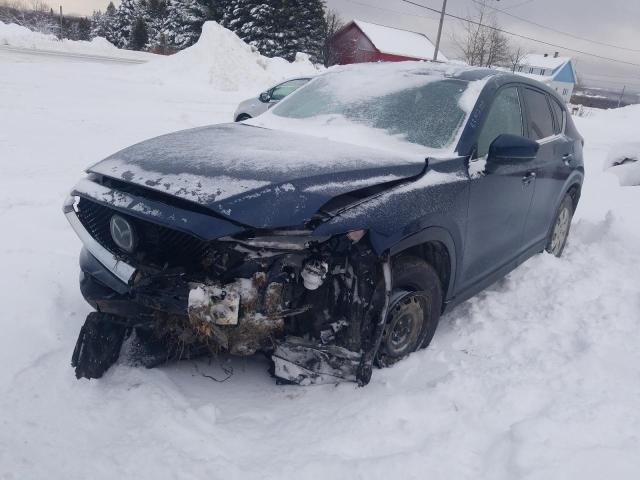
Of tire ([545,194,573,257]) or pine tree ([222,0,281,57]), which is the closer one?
tire ([545,194,573,257])

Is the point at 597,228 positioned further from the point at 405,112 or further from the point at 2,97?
the point at 2,97

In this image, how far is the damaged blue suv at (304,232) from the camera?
7.56 ft

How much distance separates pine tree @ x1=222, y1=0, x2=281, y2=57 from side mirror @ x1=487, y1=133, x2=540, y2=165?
1382 inches

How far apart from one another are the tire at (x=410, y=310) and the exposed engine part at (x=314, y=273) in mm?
455

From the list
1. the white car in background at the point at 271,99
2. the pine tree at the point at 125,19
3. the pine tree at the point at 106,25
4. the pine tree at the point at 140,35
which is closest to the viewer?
the white car in background at the point at 271,99

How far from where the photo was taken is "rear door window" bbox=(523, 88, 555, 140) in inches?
159

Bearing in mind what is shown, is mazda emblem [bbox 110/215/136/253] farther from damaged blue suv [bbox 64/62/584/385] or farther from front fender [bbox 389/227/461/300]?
front fender [bbox 389/227/461/300]

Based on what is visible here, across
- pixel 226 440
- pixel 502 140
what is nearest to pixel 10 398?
pixel 226 440

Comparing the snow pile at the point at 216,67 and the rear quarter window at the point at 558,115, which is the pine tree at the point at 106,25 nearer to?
the snow pile at the point at 216,67

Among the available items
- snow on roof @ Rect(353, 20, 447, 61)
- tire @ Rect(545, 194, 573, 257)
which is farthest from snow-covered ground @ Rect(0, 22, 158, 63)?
tire @ Rect(545, 194, 573, 257)

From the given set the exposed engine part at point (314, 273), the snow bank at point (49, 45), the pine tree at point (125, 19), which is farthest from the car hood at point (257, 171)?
the pine tree at point (125, 19)

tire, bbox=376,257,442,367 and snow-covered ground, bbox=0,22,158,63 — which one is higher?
tire, bbox=376,257,442,367

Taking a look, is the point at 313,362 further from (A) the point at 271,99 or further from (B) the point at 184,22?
(B) the point at 184,22

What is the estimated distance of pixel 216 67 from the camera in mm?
19469
